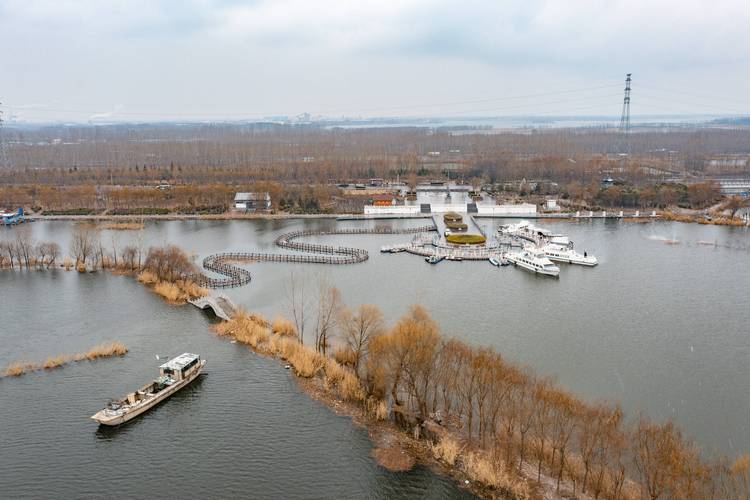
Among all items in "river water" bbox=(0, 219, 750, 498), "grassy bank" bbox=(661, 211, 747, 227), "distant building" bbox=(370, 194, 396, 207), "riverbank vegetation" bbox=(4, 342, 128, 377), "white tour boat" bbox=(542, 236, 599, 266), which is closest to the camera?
"river water" bbox=(0, 219, 750, 498)

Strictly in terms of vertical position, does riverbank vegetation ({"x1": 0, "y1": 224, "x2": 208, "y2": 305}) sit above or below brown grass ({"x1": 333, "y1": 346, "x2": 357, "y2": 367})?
above

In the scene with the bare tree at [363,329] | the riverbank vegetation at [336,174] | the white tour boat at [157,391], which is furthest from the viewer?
the riverbank vegetation at [336,174]

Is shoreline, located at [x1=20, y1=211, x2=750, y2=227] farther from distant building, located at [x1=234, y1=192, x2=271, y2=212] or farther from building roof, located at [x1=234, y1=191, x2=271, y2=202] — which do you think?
building roof, located at [x1=234, y1=191, x2=271, y2=202]

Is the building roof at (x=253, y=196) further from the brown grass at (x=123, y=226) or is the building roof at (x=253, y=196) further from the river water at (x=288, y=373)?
the river water at (x=288, y=373)

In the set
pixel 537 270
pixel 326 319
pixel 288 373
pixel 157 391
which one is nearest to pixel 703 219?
pixel 537 270

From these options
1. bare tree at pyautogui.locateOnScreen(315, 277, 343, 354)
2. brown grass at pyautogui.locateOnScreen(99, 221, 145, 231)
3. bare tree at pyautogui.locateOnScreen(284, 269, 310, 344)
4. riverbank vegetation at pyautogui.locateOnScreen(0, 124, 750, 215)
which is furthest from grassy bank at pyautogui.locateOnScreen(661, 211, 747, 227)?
brown grass at pyautogui.locateOnScreen(99, 221, 145, 231)

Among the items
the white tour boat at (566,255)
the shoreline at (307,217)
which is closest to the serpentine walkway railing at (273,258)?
the shoreline at (307,217)

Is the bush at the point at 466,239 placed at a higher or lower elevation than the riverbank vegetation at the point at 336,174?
lower
